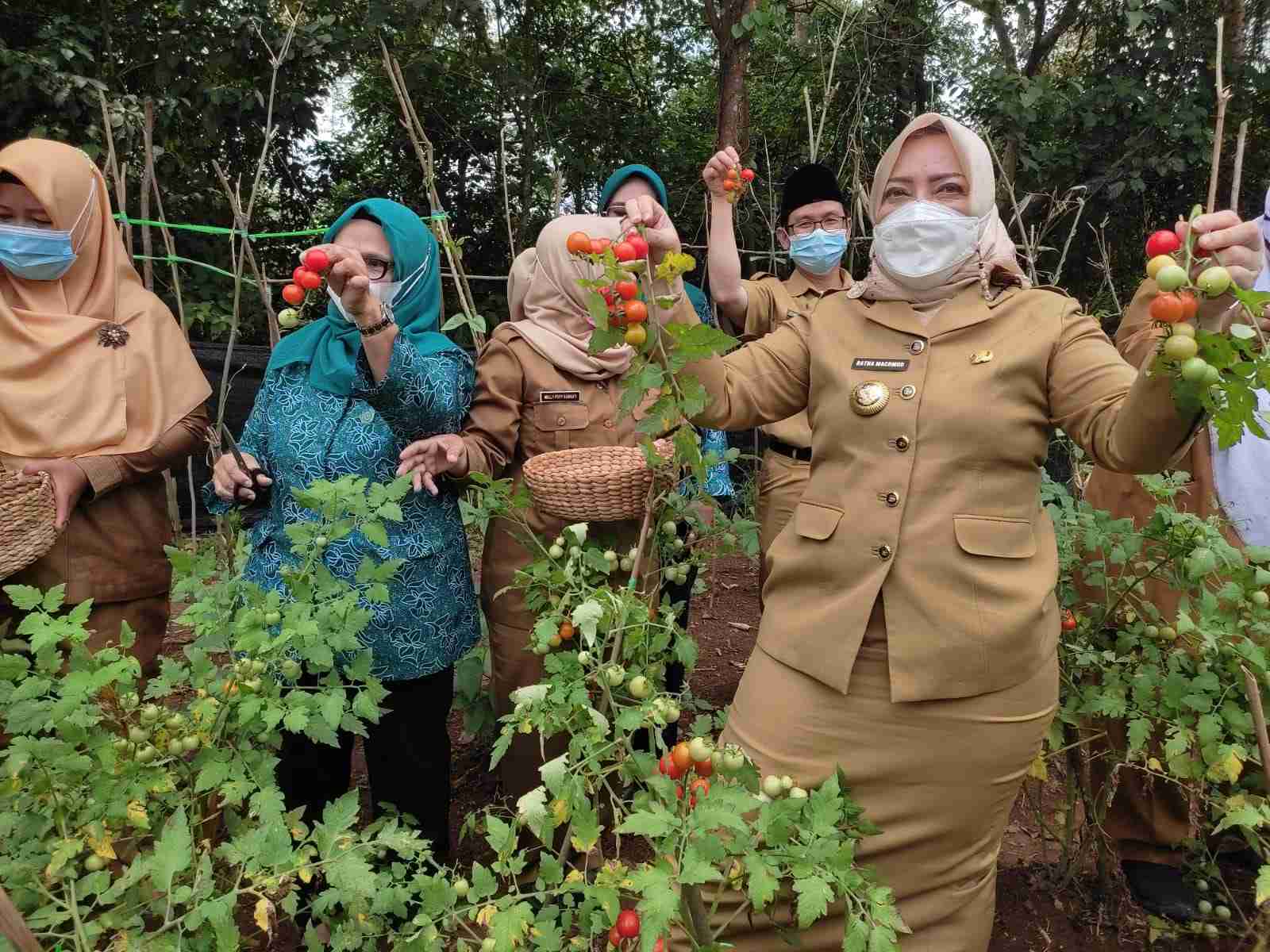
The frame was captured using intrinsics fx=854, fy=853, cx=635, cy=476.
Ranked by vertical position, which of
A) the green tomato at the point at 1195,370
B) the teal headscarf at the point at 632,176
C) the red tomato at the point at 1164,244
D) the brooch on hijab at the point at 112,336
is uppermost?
the teal headscarf at the point at 632,176

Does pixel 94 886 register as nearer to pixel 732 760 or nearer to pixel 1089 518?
pixel 732 760

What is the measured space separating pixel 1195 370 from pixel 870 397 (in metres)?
0.57

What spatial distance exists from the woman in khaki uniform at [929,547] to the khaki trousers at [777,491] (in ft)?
3.82

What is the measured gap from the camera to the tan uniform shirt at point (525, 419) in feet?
7.48

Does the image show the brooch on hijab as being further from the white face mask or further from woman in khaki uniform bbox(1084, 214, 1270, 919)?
woman in khaki uniform bbox(1084, 214, 1270, 919)

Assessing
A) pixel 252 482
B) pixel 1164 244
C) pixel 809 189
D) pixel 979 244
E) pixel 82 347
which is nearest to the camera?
pixel 1164 244

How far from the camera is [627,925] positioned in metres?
1.21

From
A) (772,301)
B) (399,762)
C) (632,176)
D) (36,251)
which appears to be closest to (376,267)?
(36,251)

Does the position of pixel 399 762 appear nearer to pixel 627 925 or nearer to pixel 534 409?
pixel 534 409

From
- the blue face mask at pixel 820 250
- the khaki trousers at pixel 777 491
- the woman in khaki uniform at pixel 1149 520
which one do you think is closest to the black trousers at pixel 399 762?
the khaki trousers at pixel 777 491

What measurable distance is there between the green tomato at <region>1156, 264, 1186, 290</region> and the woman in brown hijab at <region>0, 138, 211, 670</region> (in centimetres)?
227

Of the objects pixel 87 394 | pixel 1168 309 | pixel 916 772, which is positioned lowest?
pixel 916 772

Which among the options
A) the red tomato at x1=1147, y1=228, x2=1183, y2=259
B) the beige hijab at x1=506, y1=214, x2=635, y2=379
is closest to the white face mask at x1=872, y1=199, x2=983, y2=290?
the red tomato at x1=1147, y1=228, x2=1183, y2=259

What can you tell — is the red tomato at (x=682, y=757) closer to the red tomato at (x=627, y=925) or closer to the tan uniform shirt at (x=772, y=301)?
the red tomato at (x=627, y=925)
